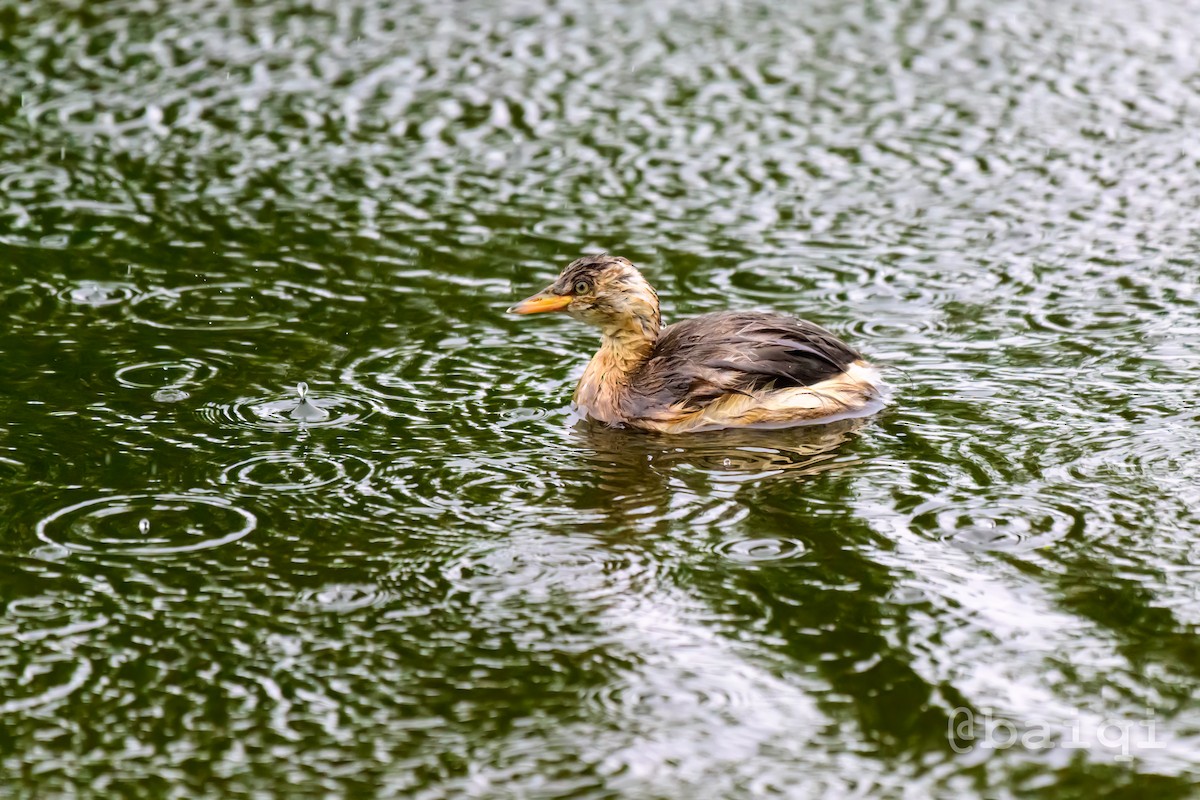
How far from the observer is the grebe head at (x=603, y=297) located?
971 centimetres

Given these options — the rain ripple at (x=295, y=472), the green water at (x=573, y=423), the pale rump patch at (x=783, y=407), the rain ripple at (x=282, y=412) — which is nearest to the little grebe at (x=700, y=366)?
the pale rump patch at (x=783, y=407)

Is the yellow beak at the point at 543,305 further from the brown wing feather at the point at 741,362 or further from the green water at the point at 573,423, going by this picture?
the brown wing feather at the point at 741,362

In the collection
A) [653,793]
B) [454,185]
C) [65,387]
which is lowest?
[653,793]

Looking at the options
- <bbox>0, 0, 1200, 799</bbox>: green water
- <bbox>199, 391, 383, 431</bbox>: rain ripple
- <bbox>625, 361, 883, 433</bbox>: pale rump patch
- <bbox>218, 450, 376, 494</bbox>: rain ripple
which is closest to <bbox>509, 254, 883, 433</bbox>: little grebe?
<bbox>625, 361, 883, 433</bbox>: pale rump patch

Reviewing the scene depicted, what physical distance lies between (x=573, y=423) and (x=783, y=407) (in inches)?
48.4

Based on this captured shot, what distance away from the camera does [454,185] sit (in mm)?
12984

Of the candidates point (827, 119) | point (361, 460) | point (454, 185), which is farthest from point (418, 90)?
point (361, 460)

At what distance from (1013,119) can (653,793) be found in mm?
9764

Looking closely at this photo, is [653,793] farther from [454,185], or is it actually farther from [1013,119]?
[1013,119]

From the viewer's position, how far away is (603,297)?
971 centimetres

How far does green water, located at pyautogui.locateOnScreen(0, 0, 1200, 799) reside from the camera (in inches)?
248

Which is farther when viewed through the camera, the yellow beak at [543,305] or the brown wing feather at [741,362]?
the yellow beak at [543,305]

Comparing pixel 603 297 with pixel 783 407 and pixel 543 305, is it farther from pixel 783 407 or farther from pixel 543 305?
pixel 783 407

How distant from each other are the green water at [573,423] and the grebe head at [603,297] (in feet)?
1.67
